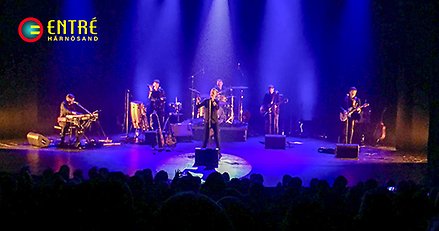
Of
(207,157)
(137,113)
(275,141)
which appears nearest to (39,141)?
(137,113)

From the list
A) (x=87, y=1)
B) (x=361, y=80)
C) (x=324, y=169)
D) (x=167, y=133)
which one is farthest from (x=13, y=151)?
(x=361, y=80)

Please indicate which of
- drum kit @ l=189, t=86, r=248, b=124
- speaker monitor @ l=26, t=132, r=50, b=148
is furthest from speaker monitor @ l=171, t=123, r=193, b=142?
speaker monitor @ l=26, t=132, r=50, b=148

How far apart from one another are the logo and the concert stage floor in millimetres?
4114

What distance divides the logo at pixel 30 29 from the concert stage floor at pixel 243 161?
162 inches

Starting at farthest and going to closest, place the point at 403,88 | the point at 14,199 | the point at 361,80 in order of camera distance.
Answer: the point at 361,80 → the point at 403,88 → the point at 14,199

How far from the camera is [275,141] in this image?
15.6m

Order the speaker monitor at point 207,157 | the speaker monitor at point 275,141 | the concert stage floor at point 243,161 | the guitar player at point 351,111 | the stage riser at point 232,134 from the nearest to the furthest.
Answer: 1. the concert stage floor at point 243,161
2. the speaker monitor at point 207,157
3. the guitar player at point 351,111
4. the speaker monitor at point 275,141
5. the stage riser at point 232,134

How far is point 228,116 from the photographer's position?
60.9ft

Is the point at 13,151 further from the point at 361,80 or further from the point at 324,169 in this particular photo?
the point at 361,80

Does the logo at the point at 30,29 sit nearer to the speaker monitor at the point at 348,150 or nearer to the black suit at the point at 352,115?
the black suit at the point at 352,115

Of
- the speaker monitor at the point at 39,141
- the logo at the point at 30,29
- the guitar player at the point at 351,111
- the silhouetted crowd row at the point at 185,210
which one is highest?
the logo at the point at 30,29

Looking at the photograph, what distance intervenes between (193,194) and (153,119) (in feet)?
51.6

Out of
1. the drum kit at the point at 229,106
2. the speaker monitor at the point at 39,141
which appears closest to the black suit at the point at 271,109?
the drum kit at the point at 229,106

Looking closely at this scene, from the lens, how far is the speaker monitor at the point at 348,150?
1371 cm
